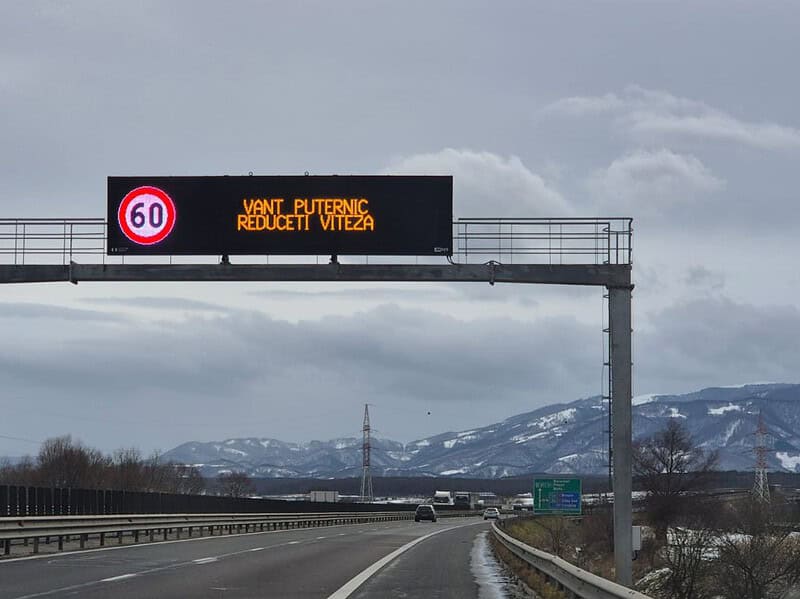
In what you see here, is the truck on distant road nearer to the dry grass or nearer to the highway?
the highway

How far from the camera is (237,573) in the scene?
23750 millimetres

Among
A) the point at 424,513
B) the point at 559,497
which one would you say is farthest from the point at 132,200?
the point at 424,513

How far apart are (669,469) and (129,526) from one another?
3848 inches

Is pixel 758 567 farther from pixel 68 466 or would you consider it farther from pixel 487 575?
pixel 68 466

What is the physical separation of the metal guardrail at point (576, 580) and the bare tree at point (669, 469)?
94.1 m

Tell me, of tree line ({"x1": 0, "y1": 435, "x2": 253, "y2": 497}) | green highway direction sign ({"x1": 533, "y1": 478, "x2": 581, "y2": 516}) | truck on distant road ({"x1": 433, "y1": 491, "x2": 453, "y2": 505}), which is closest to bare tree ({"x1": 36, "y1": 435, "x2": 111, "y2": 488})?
tree line ({"x1": 0, "y1": 435, "x2": 253, "y2": 497})

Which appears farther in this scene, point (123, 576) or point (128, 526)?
point (128, 526)

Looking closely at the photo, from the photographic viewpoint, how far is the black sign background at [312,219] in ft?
98.1

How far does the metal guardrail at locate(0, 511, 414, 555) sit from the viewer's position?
29938 millimetres

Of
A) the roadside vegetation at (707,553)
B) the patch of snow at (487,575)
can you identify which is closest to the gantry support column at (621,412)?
the roadside vegetation at (707,553)

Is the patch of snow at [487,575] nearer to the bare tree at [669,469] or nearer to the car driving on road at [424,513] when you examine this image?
the car driving on road at [424,513]

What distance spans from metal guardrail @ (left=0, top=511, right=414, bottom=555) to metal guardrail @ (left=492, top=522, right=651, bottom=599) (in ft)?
41.2

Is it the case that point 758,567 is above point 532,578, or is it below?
below

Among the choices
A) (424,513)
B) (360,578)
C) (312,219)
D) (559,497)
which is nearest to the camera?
(360,578)
